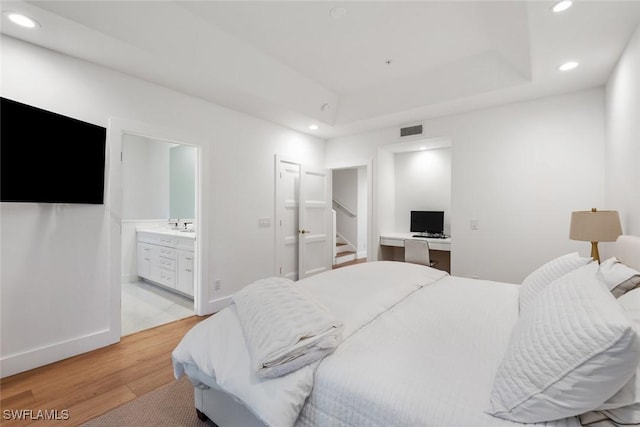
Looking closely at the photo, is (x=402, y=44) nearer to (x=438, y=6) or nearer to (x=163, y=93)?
(x=438, y=6)

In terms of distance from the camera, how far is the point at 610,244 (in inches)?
94.7

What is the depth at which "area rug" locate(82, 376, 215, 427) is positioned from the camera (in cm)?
166

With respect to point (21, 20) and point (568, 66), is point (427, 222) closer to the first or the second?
point (568, 66)

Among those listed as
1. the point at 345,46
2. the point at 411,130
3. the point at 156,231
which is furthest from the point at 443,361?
the point at 156,231

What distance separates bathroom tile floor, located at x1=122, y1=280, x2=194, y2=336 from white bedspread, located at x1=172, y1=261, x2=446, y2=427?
1.88 metres

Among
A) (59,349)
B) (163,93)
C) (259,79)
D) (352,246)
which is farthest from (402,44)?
(352,246)

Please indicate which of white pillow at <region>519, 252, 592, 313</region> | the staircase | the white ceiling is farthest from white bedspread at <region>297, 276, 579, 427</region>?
the staircase

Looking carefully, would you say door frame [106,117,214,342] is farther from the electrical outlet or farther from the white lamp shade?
the white lamp shade

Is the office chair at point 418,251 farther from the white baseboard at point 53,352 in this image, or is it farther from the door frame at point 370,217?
the white baseboard at point 53,352

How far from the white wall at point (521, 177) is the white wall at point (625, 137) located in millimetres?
251

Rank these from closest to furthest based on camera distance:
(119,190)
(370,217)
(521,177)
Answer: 1. (119,190)
2. (521,177)
3. (370,217)

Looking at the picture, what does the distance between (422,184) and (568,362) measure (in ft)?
13.5

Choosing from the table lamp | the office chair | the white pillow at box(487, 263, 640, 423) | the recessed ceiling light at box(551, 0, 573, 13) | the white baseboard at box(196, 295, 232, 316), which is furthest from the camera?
the office chair

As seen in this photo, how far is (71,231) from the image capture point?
239cm
